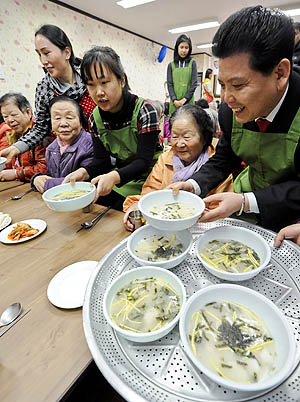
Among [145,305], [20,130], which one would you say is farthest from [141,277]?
[20,130]

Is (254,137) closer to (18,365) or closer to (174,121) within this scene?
(174,121)

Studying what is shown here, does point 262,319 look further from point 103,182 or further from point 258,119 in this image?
Result: point 103,182

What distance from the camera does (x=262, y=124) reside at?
4.03ft

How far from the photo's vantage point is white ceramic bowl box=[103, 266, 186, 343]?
68cm

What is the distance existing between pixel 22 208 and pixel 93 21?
21.1 feet

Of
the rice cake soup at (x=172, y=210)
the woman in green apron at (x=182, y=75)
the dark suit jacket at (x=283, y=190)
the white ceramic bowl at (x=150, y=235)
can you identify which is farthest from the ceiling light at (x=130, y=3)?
the white ceramic bowl at (x=150, y=235)

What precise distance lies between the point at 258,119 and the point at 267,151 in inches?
7.1

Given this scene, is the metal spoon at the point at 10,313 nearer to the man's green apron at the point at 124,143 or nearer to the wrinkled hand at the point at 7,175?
the man's green apron at the point at 124,143

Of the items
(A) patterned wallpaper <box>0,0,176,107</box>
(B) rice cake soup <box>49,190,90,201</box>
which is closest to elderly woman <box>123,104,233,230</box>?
(B) rice cake soup <box>49,190,90,201</box>

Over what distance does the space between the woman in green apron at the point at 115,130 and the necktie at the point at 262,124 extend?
2.91 feet

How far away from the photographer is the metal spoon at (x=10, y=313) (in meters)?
0.84

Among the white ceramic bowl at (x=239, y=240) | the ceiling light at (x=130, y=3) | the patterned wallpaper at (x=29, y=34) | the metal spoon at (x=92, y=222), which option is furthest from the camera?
the ceiling light at (x=130, y=3)

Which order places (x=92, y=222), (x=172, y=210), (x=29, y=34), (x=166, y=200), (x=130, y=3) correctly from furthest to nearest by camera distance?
(x=130, y=3), (x=29, y=34), (x=92, y=222), (x=166, y=200), (x=172, y=210)

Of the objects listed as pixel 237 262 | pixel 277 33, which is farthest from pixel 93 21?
pixel 237 262
